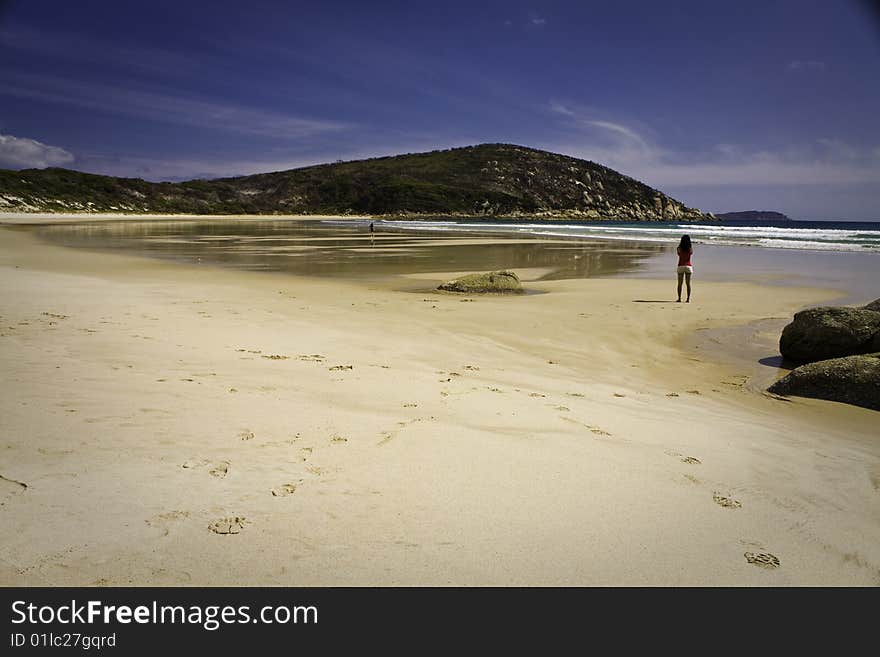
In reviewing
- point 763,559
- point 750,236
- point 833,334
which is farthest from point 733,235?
point 763,559

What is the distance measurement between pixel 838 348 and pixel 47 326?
10421 millimetres

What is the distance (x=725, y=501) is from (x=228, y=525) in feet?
9.19

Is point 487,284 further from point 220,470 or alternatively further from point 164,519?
point 164,519

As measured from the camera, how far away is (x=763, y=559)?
8.42ft

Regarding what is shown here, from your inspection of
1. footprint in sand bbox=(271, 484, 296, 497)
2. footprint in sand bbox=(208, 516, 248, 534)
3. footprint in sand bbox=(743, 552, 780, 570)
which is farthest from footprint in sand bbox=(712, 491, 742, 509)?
footprint in sand bbox=(208, 516, 248, 534)

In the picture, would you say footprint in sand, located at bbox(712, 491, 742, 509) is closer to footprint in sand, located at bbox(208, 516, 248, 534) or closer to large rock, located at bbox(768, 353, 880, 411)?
footprint in sand, located at bbox(208, 516, 248, 534)

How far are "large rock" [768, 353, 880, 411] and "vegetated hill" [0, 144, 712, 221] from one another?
259 ft

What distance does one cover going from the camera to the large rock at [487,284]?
41.3ft

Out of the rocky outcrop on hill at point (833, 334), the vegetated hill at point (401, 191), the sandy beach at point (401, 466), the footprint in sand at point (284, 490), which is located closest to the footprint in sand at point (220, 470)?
Answer: the sandy beach at point (401, 466)

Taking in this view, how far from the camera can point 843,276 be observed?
57.9 ft

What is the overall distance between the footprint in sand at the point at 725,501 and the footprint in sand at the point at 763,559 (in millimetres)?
506

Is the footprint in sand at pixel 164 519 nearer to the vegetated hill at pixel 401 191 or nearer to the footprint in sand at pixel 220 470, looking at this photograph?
the footprint in sand at pixel 220 470
